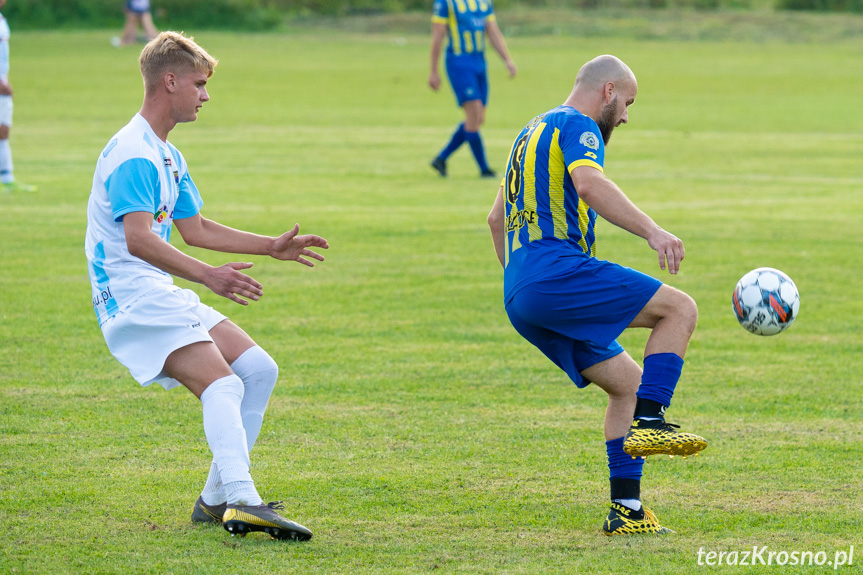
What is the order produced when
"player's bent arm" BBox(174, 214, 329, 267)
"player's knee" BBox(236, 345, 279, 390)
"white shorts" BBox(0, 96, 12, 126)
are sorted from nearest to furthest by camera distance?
"player's knee" BBox(236, 345, 279, 390) → "player's bent arm" BBox(174, 214, 329, 267) → "white shorts" BBox(0, 96, 12, 126)

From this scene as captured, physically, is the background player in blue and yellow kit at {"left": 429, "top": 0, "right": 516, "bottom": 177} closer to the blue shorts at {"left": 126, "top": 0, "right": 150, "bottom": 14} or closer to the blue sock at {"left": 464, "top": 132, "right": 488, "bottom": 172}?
the blue sock at {"left": 464, "top": 132, "right": 488, "bottom": 172}

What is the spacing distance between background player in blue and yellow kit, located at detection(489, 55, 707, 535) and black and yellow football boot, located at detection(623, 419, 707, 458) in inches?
0.5

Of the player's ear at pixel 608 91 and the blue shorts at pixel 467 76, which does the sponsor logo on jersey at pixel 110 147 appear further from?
the blue shorts at pixel 467 76

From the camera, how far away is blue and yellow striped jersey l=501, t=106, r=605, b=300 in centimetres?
475

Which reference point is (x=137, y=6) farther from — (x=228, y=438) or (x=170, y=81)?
(x=228, y=438)

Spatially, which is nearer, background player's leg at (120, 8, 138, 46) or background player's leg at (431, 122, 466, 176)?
background player's leg at (431, 122, 466, 176)

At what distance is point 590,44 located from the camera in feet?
158

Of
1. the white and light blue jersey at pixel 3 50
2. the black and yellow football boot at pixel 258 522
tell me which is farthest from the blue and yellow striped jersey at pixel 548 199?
the white and light blue jersey at pixel 3 50

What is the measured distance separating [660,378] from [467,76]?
11997mm

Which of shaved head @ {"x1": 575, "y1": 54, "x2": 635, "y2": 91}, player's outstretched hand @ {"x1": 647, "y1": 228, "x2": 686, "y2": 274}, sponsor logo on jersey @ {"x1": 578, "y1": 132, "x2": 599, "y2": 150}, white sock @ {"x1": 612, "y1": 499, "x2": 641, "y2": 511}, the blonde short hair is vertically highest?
shaved head @ {"x1": 575, "y1": 54, "x2": 635, "y2": 91}

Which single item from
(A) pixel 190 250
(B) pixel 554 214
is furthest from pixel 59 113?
(B) pixel 554 214

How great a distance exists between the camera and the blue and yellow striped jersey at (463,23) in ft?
53.6

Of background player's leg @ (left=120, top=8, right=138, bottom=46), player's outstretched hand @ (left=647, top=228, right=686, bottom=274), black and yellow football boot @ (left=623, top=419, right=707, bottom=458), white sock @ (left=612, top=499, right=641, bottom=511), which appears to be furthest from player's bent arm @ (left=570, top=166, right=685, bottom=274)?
background player's leg @ (left=120, top=8, right=138, bottom=46)

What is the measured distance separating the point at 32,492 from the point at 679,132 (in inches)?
738
